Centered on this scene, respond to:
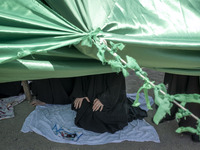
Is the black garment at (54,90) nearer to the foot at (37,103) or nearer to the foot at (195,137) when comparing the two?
the foot at (37,103)

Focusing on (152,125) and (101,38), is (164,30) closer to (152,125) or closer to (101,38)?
(101,38)

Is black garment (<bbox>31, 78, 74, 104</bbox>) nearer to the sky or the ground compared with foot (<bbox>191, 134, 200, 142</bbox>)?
nearer to the sky

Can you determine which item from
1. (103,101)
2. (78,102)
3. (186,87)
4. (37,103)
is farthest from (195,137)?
(37,103)

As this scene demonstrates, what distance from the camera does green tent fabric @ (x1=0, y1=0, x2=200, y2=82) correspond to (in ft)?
3.81

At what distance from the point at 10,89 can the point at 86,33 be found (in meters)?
2.60

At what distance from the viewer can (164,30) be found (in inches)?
51.1

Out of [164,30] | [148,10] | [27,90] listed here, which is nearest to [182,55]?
[164,30]

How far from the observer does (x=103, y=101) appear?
2.33 metres

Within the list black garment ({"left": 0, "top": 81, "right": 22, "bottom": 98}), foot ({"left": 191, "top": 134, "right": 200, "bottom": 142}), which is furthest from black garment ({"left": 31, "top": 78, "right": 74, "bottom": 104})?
foot ({"left": 191, "top": 134, "right": 200, "bottom": 142})

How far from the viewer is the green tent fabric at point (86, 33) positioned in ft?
3.81

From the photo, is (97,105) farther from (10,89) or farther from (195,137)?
(10,89)

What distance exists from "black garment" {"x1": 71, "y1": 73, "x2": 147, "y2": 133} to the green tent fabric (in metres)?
0.79

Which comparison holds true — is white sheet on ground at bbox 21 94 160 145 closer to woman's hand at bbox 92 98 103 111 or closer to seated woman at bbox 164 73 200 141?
woman's hand at bbox 92 98 103 111

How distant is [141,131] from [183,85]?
0.78 metres
